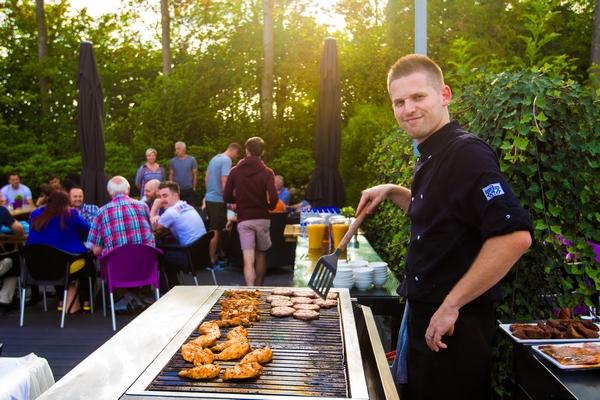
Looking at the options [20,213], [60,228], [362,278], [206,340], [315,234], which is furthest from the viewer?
[20,213]

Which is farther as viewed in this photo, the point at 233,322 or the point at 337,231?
the point at 337,231

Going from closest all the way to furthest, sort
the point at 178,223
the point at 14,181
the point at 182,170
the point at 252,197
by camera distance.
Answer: the point at 178,223, the point at 252,197, the point at 182,170, the point at 14,181

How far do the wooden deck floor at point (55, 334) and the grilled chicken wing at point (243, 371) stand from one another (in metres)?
3.19

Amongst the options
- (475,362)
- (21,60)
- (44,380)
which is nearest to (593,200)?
(475,362)

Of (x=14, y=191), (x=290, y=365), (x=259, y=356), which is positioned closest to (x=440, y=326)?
(x=290, y=365)

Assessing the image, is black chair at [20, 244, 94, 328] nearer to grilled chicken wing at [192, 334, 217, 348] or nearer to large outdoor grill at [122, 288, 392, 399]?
large outdoor grill at [122, 288, 392, 399]

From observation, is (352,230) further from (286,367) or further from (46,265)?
(46,265)

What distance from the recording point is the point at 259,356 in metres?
1.99

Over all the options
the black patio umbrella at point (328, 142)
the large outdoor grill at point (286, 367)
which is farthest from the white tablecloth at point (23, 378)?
the black patio umbrella at point (328, 142)

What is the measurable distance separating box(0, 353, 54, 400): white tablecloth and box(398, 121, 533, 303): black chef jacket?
196 cm

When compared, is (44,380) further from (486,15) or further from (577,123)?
(486,15)

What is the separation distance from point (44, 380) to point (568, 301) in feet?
9.83

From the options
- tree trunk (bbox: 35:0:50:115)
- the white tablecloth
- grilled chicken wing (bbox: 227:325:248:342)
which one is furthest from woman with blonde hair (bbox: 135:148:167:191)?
tree trunk (bbox: 35:0:50:115)

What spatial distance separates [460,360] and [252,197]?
194 inches
